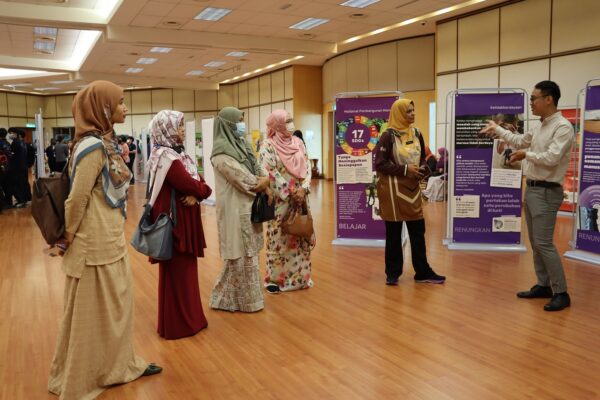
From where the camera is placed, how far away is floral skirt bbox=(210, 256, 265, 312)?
13.2 feet

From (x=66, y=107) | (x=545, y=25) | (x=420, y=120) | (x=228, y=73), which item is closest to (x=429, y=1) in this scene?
(x=545, y=25)

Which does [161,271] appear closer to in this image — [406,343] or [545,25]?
[406,343]

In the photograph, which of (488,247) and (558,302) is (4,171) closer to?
(488,247)

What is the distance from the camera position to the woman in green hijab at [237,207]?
12.6ft

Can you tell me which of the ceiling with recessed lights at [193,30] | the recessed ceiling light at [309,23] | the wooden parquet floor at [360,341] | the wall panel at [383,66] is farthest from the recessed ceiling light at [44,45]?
the wooden parquet floor at [360,341]

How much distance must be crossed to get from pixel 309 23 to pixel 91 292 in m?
11.2

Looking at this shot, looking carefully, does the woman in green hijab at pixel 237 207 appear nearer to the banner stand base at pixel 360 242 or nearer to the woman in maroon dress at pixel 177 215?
the woman in maroon dress at pixel 177 215

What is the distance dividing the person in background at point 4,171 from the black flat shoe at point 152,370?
28.2 feet

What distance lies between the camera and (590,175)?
18.2ft

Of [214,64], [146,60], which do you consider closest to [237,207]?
[146,60]

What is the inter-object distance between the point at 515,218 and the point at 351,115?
7.66 feet

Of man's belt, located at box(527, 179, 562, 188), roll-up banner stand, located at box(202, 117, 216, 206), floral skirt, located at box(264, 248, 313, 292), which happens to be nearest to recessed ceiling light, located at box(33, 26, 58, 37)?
roll-up banner stand, located at box(202, 117, 216, 206)

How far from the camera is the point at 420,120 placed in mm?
14344

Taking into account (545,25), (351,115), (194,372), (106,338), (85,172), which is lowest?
(194,372)
